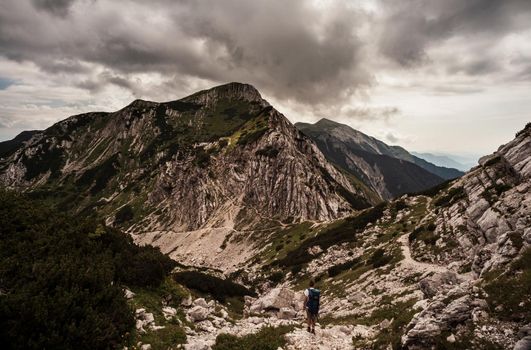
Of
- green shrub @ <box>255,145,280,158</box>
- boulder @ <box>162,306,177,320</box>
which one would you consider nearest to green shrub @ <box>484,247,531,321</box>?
boulder @ <box>162,306,177,320</box>

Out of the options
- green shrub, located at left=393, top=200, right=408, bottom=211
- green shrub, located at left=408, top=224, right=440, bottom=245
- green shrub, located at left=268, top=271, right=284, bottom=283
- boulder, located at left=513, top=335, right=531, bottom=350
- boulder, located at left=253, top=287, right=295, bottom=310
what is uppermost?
green shrub, located at left=393, top=200, right=408, bottom=211

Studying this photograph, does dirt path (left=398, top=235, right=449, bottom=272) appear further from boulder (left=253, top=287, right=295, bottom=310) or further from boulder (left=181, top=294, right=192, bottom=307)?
boulder (left=181, top=294, right=192, bottom=307)

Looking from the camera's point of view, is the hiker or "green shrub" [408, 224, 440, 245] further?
"green shrub" [408, 224, 440, 245]

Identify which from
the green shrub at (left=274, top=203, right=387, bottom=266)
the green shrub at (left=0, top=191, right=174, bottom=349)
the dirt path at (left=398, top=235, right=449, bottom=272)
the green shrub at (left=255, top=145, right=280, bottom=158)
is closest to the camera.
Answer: the green shrub at (left=0, top=191, right=174, bottom=349)

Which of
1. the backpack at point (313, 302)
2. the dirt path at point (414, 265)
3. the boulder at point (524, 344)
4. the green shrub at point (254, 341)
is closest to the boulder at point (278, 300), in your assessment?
the dirt path at point (414, 265)

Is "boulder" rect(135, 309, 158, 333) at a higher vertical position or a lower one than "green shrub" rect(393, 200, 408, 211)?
lower

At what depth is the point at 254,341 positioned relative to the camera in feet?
64.3

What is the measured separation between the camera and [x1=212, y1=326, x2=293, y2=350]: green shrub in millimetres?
18781

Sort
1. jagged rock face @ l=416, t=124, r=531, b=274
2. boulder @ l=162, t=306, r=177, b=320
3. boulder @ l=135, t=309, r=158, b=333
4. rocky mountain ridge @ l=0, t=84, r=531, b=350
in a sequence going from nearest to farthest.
→ rocky mountain ridge @ l=0, t=84, r=531, b=350, boulder @ l=135, t=309, r=158, b=333, boulder @ l=162, t=306, r=177, b=320, jagged rock face @ l=416, t=124, r=531, b=274

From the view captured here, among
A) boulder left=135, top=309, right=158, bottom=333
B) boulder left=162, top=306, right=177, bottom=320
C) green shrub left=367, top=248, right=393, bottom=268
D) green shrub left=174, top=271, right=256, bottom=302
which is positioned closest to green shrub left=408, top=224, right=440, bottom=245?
green shrub left=367, top=248, right=393, bottom=268

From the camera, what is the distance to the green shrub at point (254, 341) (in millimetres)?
18781

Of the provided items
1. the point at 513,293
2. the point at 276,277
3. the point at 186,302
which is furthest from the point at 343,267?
the point at 513,293

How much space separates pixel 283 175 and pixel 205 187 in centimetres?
3599

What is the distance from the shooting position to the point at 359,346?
63.9 feet
